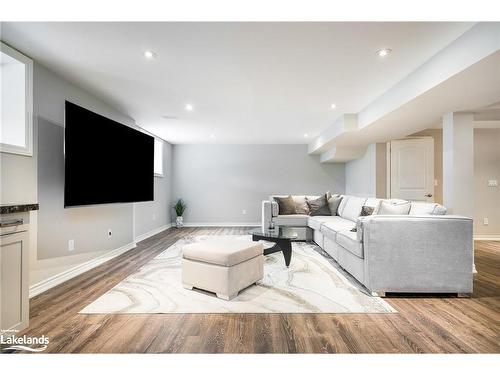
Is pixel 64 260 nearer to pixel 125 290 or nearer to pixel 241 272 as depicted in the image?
pixel 125 290

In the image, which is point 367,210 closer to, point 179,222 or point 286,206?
point 286,206

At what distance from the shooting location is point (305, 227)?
487cm

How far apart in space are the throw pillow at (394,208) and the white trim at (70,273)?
12.7 ft

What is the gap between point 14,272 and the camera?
5.47 ft

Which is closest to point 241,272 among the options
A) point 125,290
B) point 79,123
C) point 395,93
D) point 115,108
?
point 125,290

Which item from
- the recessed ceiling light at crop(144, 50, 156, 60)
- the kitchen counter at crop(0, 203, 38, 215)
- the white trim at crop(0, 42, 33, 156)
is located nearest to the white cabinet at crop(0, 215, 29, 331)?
the kitchen counter at crop(0, 203, 38, 215)

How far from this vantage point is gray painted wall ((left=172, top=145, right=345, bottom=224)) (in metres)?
7.15

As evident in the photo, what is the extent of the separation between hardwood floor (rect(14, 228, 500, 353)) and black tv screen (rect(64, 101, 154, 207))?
1207mm

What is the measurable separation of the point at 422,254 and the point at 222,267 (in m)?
1.92

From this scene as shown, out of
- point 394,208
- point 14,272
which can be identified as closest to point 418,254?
point 394,208

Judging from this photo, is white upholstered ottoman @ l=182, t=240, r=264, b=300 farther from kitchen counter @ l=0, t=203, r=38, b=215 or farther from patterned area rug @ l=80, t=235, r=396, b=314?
kitchen counter @ l=0, t=203, r=38, b=215

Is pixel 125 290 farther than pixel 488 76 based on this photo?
Yes

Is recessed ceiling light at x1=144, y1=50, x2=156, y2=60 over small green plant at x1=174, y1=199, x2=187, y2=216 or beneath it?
over
